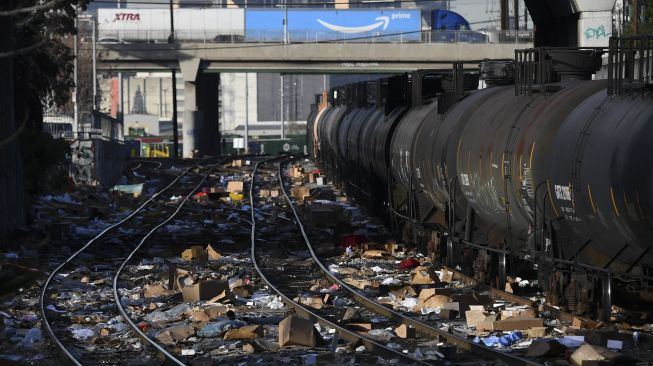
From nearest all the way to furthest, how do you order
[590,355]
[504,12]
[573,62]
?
[590,355]
[573,62]
[504,12]

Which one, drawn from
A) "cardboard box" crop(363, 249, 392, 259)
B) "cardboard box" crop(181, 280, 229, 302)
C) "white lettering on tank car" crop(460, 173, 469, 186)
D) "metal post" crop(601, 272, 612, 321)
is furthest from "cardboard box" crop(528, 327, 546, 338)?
"cardboard box" crop(363, 249, 392, 259)

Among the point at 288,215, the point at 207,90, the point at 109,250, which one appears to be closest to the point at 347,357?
the point at 109,250

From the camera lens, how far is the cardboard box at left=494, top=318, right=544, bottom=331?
14016 millimetres

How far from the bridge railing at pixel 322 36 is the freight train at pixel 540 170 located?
47.7 metres

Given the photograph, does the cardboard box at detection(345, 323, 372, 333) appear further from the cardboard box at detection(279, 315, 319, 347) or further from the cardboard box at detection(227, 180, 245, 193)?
the cardboard box at detection(227, 180, 245, 193)

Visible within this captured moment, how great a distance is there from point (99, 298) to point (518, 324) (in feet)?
22.9

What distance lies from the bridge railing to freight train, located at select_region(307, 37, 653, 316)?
47.7 metres

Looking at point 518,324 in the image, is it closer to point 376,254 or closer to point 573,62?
point 573,62

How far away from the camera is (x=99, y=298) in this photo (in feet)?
59.9

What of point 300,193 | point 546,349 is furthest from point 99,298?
point 300,193

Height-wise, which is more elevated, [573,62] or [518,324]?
[573,62]

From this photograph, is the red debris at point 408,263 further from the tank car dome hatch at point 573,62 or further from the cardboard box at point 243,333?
the cardboard box at point 243,333

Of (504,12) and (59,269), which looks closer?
(59,269)

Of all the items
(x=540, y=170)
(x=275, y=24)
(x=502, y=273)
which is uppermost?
(x=275, y=24)
